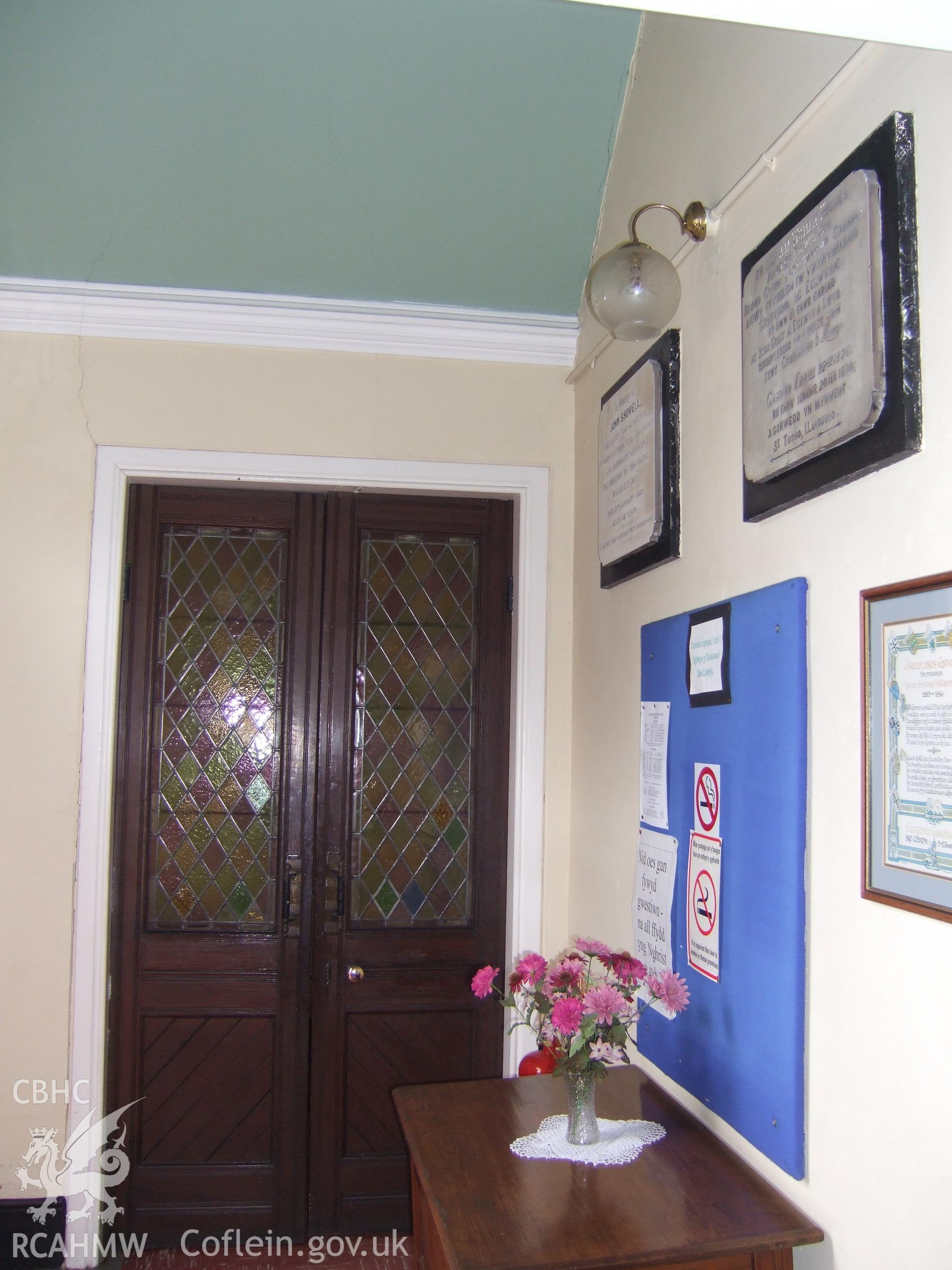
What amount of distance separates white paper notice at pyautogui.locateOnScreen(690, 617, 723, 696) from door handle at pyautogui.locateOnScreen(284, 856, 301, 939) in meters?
1.49

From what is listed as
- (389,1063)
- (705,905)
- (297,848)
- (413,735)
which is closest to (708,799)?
(705,905)

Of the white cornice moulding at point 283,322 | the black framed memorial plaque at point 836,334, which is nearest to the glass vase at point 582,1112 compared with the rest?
the black framed memorial plaque at point 836,334

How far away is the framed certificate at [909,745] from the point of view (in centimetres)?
119

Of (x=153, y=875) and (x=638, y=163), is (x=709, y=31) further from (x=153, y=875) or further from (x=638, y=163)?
(x=153, y=875)

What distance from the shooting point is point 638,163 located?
7.93 ft

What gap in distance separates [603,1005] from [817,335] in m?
1.10

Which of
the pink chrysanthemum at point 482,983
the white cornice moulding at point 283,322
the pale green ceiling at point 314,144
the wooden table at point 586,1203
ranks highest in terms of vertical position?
the pale green ceiling at point 314,144

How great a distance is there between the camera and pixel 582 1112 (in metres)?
1.68

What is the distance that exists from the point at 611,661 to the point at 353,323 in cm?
128

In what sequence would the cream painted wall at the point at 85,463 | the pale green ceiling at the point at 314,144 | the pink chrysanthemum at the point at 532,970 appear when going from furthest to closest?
the cream painted wall at the point at 85,463, the pale green ceiling at the point at 314,144, the pink chrysanthemum at the point at 532,970

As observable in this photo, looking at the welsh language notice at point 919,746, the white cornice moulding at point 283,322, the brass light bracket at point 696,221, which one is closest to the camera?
the welsh language notice at point 919,746

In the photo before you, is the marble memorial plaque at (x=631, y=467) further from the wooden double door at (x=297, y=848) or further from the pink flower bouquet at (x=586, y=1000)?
the pink flower bouquet at (x=586, y=1000)

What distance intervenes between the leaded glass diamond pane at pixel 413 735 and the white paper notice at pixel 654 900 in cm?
89

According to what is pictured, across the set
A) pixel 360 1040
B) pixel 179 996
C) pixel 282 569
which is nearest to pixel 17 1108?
pixel 179 996
